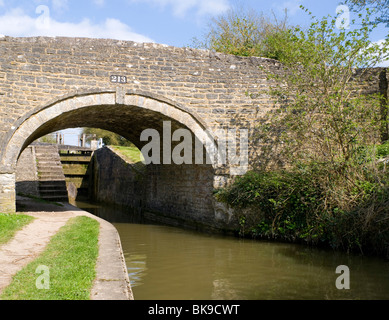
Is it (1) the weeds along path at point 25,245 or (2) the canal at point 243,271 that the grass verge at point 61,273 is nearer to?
(1) the weeds along path at point 25,245

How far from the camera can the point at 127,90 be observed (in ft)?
30.0

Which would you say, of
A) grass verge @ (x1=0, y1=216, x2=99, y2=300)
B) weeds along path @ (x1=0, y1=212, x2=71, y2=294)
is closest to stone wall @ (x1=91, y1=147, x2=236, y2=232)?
weeds along path @ (x1=0, y1=212, x2=71, y2=294)

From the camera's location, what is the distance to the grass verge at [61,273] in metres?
3.46

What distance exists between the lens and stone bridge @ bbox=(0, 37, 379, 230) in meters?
8.53

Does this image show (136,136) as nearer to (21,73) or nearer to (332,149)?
(21,73)

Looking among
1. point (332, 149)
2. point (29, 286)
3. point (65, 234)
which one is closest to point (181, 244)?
point (65, 234)

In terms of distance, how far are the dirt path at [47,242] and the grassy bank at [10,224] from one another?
0.10 m

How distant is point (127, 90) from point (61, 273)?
18.8 ft

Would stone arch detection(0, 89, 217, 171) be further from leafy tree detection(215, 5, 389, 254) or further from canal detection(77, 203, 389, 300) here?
canal detection(77, 203, 389, 300)

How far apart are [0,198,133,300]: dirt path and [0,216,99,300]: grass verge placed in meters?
0.09

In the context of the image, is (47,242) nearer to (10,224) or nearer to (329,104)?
(10,224)

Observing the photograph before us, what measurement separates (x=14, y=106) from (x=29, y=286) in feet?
19.5

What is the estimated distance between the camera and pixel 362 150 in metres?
8.00

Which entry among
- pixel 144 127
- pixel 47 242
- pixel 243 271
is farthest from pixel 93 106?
pixel 243 271
